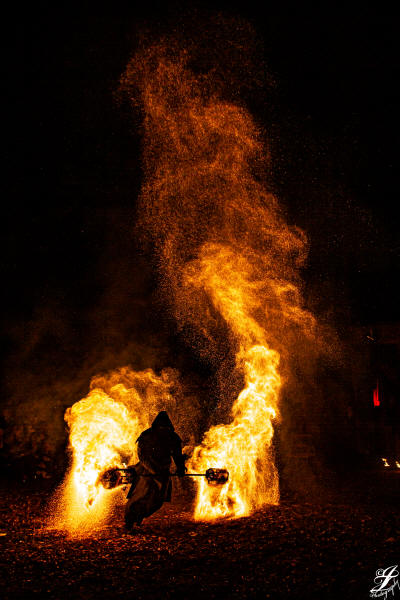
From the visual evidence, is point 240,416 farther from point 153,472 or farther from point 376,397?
point 376,397

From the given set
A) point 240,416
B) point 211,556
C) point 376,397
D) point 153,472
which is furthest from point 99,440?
point 376,397

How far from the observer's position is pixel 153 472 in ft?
22.8

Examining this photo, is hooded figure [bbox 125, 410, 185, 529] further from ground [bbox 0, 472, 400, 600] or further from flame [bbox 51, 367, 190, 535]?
flame [bbox 51, 367, 190, 535]

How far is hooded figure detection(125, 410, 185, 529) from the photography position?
6.79 meters

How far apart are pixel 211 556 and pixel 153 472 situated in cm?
161

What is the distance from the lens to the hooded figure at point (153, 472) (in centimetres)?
679

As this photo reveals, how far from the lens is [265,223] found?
12875mm

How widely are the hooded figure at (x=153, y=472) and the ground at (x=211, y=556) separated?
0.35m

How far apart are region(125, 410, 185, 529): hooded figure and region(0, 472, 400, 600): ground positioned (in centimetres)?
35

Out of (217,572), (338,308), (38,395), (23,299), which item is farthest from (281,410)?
(217,572)

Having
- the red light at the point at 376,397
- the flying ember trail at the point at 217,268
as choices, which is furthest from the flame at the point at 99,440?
the red light at the point at 376,397

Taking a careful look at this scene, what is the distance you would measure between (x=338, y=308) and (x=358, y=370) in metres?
2.01

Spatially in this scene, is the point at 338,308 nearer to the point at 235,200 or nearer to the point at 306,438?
the point at 306,438

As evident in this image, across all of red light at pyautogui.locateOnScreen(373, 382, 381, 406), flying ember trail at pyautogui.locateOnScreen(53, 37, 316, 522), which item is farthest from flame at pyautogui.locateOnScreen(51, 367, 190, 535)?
red light at pyautogui.locateOnScreen(373, 382, 381, 406)
